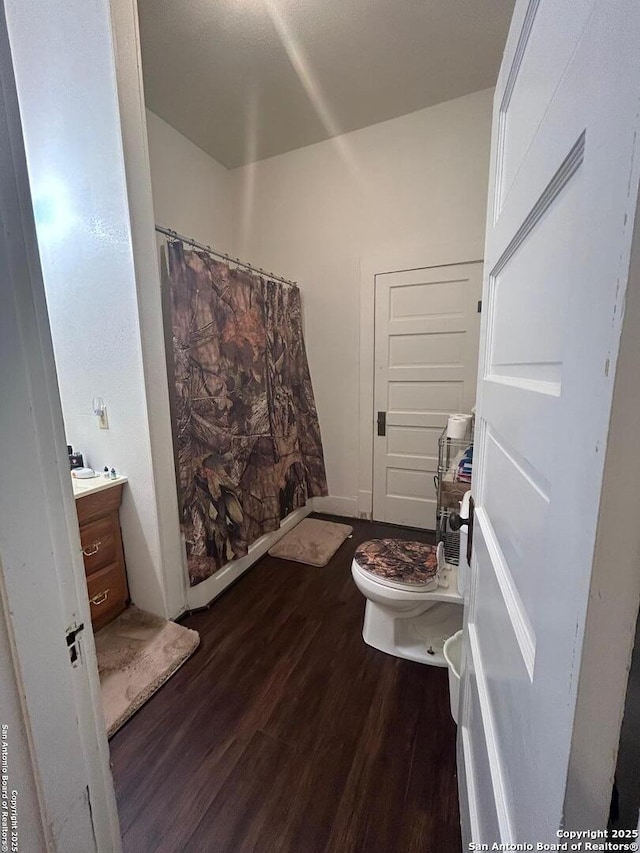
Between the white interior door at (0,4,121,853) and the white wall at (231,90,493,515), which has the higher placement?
the white wall at (231,90,493,515)

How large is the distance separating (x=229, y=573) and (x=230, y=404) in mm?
1038

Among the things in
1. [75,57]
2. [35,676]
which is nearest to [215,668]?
[35,676]

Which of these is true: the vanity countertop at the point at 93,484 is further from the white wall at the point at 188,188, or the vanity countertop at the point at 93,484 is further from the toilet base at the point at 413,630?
the white wall at the point at 188,188

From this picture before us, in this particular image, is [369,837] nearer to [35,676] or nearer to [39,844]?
[39,844]

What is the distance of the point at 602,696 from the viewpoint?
0.30 meters

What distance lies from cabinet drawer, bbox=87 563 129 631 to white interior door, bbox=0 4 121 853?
1331 mm

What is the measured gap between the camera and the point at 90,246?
5.18 feet

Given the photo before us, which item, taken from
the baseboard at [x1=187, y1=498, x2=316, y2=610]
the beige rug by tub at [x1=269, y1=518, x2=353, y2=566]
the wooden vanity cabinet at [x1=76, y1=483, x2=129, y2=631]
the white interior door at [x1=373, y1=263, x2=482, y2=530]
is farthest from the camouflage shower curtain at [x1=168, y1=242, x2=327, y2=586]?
the white interior door at [x1=373, y1=263, x2=482, y2=530]

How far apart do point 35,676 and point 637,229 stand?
81cm

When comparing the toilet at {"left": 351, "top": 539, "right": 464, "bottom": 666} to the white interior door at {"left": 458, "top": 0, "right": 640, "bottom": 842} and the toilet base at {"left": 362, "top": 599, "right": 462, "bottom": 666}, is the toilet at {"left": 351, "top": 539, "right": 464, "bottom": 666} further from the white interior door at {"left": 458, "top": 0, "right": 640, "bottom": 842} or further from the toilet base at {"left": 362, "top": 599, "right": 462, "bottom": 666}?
the white interior door at {"left": 458, "top": 0, "right": 640, "bottom": 842}

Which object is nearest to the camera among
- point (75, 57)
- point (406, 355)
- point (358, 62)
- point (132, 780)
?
point (132, 780)

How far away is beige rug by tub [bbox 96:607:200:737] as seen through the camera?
4.50 feet

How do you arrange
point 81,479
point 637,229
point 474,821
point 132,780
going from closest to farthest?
point 637,229, point 474,821, point 132,780, point 81,479

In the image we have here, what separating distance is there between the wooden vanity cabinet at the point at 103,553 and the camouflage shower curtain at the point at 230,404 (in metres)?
0.34
